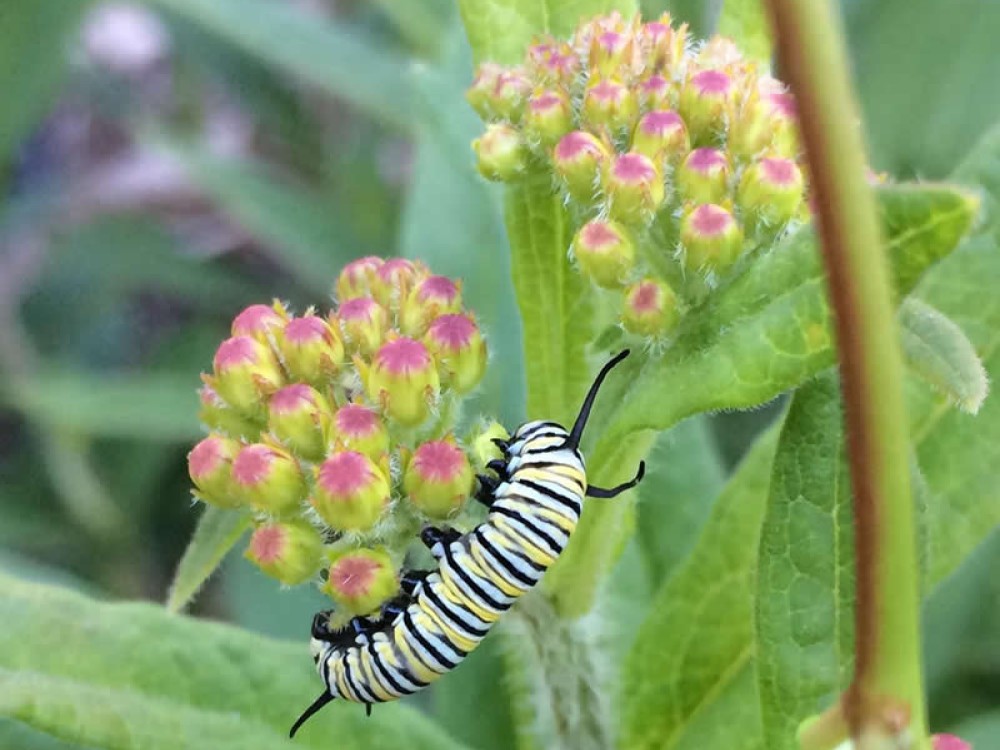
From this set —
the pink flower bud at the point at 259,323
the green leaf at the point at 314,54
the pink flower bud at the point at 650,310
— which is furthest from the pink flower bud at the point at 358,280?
the green leaf at the point at 314,54

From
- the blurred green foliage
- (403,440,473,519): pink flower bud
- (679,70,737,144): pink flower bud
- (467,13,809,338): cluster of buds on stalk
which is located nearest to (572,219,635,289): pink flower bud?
(467,13,809,338): cluster of buds on stalk

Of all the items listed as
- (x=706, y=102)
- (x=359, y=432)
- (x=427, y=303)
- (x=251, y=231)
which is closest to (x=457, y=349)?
(x=427, y=303)

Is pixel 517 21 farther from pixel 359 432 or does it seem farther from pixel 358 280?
pixel 359 432

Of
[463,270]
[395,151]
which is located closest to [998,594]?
[463,270]

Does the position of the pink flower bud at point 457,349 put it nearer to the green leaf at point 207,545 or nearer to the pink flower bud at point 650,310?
the pink flower bud at point 650,310

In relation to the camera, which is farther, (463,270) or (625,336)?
(463,270)

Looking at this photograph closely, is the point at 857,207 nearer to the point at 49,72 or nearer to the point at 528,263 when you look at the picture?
the point at 528,263
